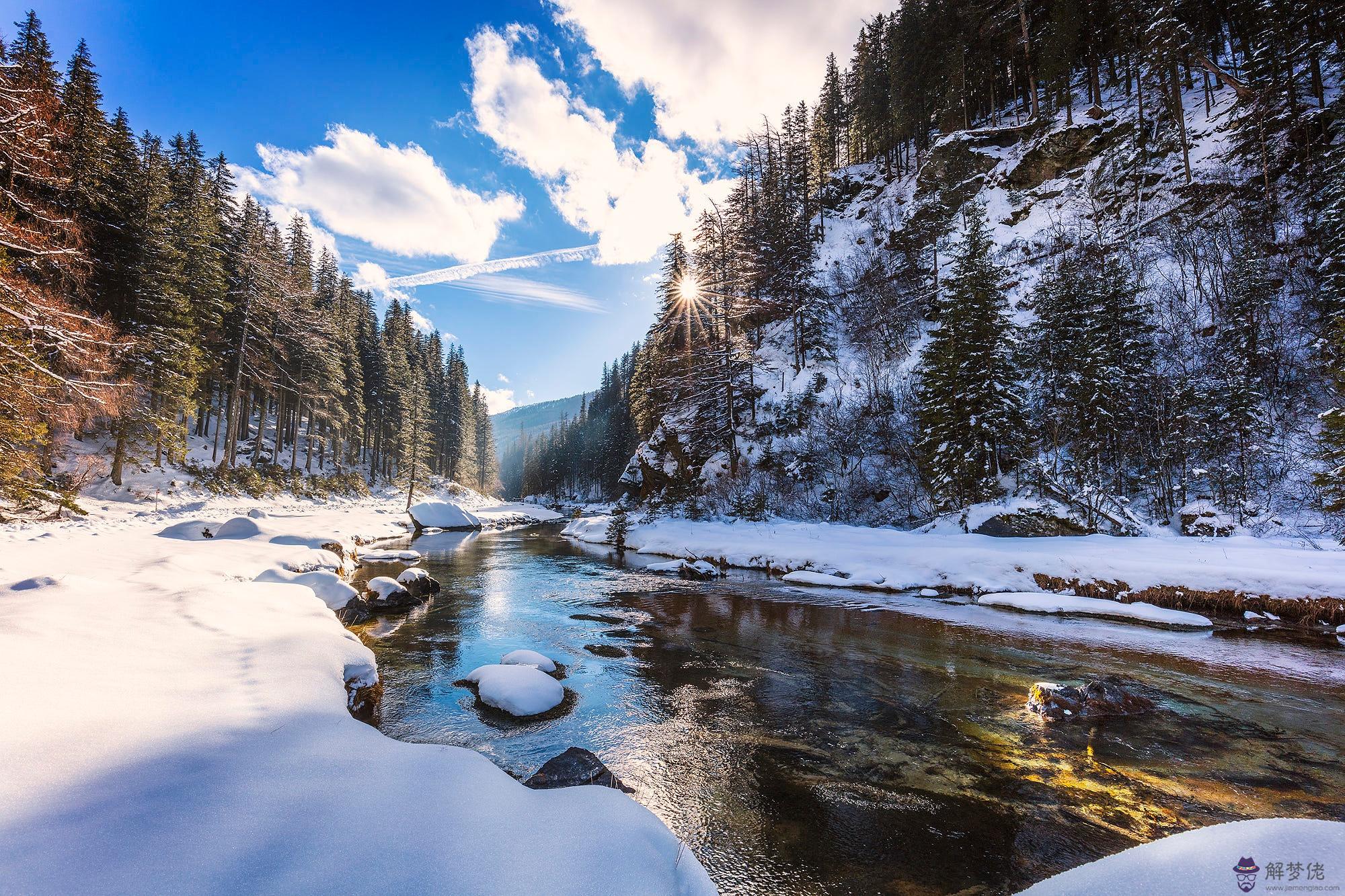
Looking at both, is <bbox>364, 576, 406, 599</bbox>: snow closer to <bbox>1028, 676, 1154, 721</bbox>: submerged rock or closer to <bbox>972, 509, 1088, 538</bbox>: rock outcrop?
<bbox>1028, 676, 1154, 721</bbox>: submerged rock

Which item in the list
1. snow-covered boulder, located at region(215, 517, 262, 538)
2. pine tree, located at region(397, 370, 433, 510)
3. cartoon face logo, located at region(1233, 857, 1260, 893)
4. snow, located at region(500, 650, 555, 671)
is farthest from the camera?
pine tree, located at region(397, 370, 433, 510)

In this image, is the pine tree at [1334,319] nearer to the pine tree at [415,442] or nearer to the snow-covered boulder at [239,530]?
the snow-covered boulder at [239,530]

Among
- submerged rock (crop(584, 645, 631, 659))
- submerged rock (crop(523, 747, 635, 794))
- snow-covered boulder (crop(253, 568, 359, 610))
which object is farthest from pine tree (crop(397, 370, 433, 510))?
submerged rock (crop(523, 747, 635, 794))

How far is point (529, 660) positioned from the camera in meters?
8.24

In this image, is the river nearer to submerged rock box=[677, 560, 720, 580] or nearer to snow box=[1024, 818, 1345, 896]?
snow box=[1024, 818, 1345, 896]

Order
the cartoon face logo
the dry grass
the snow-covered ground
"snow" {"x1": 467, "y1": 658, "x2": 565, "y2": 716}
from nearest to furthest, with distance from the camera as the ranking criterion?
1. the cartoon face logo
2. "snow" {"x1": 467, "y1": 658, "x2": 565, "y2": 716}
3. the dry grass
4. the snow-covered ground

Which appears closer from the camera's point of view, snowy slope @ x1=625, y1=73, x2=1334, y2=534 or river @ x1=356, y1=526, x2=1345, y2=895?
river @ x1=356, y1=526, x2=1345, y2=895

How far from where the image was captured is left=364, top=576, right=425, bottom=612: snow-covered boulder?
1186 cm

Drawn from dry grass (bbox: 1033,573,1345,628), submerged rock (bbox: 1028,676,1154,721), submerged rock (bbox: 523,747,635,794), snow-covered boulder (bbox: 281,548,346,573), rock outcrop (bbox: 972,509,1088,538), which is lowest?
submerged rock (bbox: 1028,676,1154,721)

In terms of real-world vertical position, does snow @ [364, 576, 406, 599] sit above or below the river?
above

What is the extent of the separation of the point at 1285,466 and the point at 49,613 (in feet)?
97.9

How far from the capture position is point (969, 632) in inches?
423

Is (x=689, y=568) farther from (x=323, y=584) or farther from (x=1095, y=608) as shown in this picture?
(x=1095, y=608)

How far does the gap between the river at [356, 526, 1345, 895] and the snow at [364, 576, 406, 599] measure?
892 millimetres
